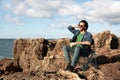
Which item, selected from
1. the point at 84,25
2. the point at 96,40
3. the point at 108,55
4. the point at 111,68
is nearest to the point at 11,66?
the point at 96,40

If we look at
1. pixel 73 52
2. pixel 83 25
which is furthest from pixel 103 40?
pixel 83 25

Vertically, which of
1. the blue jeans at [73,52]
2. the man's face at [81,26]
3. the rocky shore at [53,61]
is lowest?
the rocky shore at [53,61]

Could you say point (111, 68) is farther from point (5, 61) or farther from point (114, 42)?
point (5, 61)

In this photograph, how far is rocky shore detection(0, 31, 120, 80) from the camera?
41.9ft

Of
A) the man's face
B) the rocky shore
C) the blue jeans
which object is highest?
the man's face

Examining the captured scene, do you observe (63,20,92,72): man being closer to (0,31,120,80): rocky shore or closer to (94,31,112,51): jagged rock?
(0,31,120,80): rocky shore

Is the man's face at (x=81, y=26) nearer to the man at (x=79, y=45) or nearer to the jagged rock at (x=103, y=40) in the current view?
the man at (x=79, y=45)

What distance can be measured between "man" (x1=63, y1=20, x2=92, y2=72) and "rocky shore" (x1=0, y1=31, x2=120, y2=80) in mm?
528

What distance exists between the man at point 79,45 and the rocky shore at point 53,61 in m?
0.53

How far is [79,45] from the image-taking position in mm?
13742

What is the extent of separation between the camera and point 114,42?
982 inches

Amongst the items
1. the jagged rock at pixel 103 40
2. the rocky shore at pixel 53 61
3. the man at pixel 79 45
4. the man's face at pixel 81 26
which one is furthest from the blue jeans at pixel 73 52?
the jagged rock at pixel 103 40

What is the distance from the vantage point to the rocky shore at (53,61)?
502 inches

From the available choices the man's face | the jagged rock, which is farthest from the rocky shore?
the man's face
